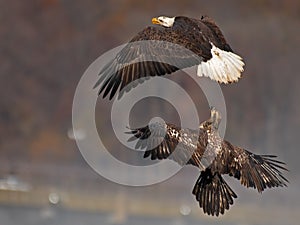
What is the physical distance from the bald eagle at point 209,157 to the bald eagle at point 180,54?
1.27 feet

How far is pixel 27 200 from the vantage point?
→ 14234 millimetres

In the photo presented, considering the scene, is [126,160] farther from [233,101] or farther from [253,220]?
[233,101]

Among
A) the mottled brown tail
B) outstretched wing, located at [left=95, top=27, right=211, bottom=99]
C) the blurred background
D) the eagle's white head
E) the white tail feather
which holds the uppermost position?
the blurred background

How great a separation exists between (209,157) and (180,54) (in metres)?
0.75

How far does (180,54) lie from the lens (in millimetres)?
4691

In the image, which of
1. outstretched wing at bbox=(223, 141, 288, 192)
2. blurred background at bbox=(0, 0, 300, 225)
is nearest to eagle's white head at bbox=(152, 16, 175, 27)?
outstretched wing at bbox=(223, 141, 288, 192)

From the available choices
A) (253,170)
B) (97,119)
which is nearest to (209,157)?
(253,170)

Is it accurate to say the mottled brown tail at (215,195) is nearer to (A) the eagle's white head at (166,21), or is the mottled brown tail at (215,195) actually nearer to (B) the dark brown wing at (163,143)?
(B) the dark brown wing at (163,143)

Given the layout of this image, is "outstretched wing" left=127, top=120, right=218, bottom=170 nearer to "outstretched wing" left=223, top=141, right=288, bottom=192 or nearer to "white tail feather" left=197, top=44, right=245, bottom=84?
"outstretched wing" left=223, top=141, right=288, bottom=192

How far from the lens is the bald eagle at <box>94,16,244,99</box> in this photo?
4.56 metres

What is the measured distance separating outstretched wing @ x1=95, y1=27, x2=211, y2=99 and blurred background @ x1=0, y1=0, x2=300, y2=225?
766 cm

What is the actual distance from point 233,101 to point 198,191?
35.8ft

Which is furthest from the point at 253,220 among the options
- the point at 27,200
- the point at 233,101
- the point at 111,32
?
the point at 111,32

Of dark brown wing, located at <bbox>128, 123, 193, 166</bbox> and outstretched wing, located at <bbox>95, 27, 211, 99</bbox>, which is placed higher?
outstretched wing, located at <bbox>95, 27, 211, 99</bbox>
